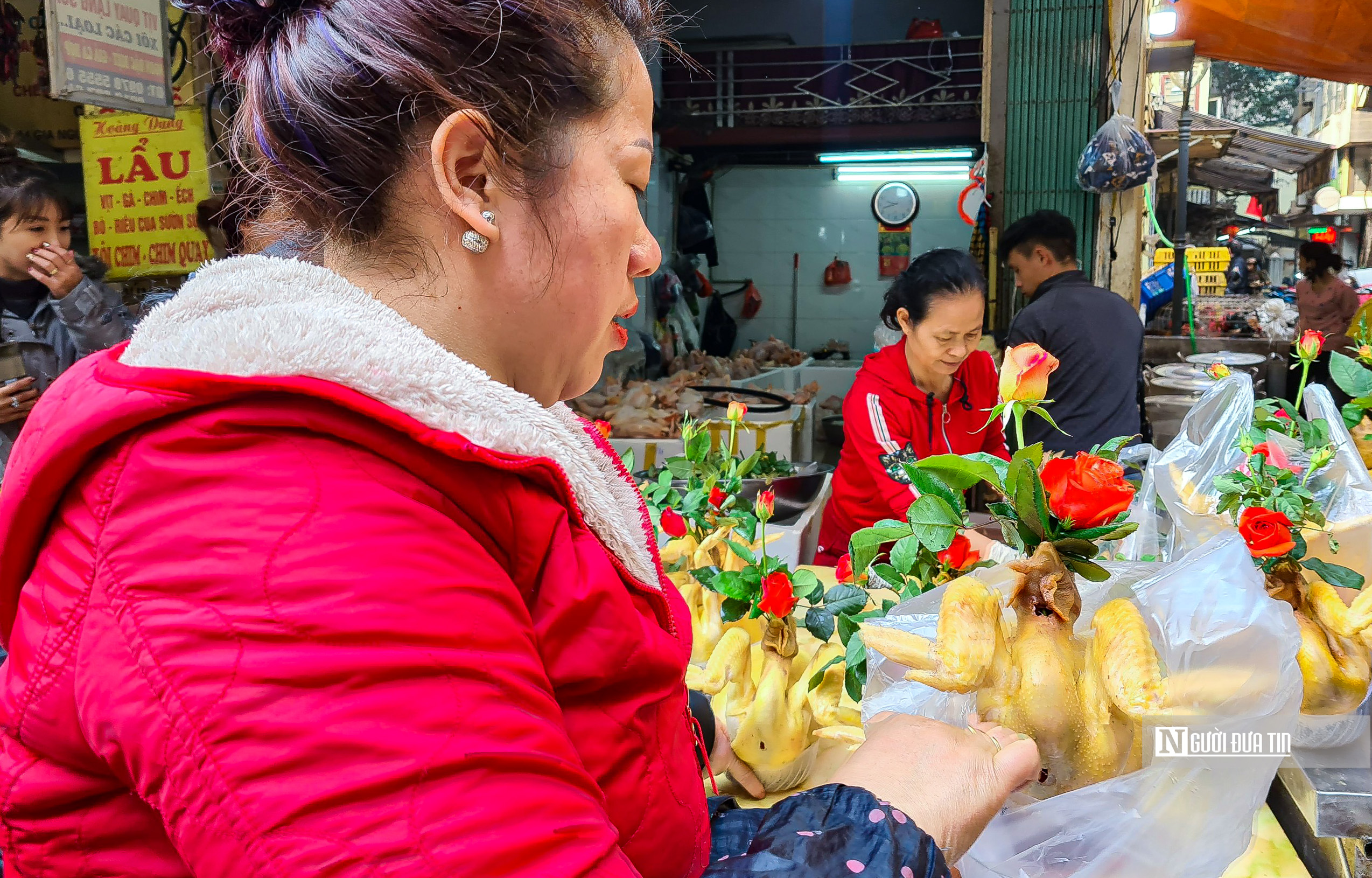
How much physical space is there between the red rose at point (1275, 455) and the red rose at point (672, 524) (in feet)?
2.99

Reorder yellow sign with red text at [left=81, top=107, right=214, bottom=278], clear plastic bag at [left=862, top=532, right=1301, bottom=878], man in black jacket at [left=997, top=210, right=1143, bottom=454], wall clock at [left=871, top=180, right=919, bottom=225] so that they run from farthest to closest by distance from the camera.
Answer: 1. wall clock at [left=871, top=180, right=919, bottom=225]
2. man in black jacket at [left=997, top=210, right=1143, bottom=454]
3. yellow sign with red text at [left=81, top=107, right=214, bottom=278]
4. clear plastic bag at [left=862, top=532, right=1301, bottom=878]

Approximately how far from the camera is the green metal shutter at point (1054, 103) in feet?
18.2

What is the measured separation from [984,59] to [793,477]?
3.89 metres

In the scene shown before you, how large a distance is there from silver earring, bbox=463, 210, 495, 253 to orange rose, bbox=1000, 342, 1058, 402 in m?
0.63

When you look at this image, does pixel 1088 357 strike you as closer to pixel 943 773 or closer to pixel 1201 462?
pixel 1201 462

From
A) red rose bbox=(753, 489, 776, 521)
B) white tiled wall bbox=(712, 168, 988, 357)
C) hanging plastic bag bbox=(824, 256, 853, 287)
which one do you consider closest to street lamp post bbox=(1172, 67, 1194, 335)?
white tiled wall bbox=(712, 168, 988, 357)

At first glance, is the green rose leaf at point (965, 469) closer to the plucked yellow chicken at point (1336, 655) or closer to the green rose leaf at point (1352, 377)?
the plucked yellow chicken at point (1336, 655)

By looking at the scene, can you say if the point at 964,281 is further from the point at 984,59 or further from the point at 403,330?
the point at 984,59

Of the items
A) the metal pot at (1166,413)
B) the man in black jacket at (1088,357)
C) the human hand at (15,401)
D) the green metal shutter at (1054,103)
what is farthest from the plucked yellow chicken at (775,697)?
the green metal shutter at (1054,103)

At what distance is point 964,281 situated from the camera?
8.23 ft

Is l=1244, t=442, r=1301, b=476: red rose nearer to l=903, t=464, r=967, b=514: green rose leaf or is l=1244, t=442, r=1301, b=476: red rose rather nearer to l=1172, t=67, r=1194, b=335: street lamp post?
l=903, t=464, r=967, b=514: green rose leaf

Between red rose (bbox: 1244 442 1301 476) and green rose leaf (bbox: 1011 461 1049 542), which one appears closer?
green rose leaf (bbox: 1011 461 1049 542)

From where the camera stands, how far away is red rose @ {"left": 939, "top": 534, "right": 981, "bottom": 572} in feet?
3.66

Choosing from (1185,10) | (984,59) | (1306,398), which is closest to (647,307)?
(984,59)
